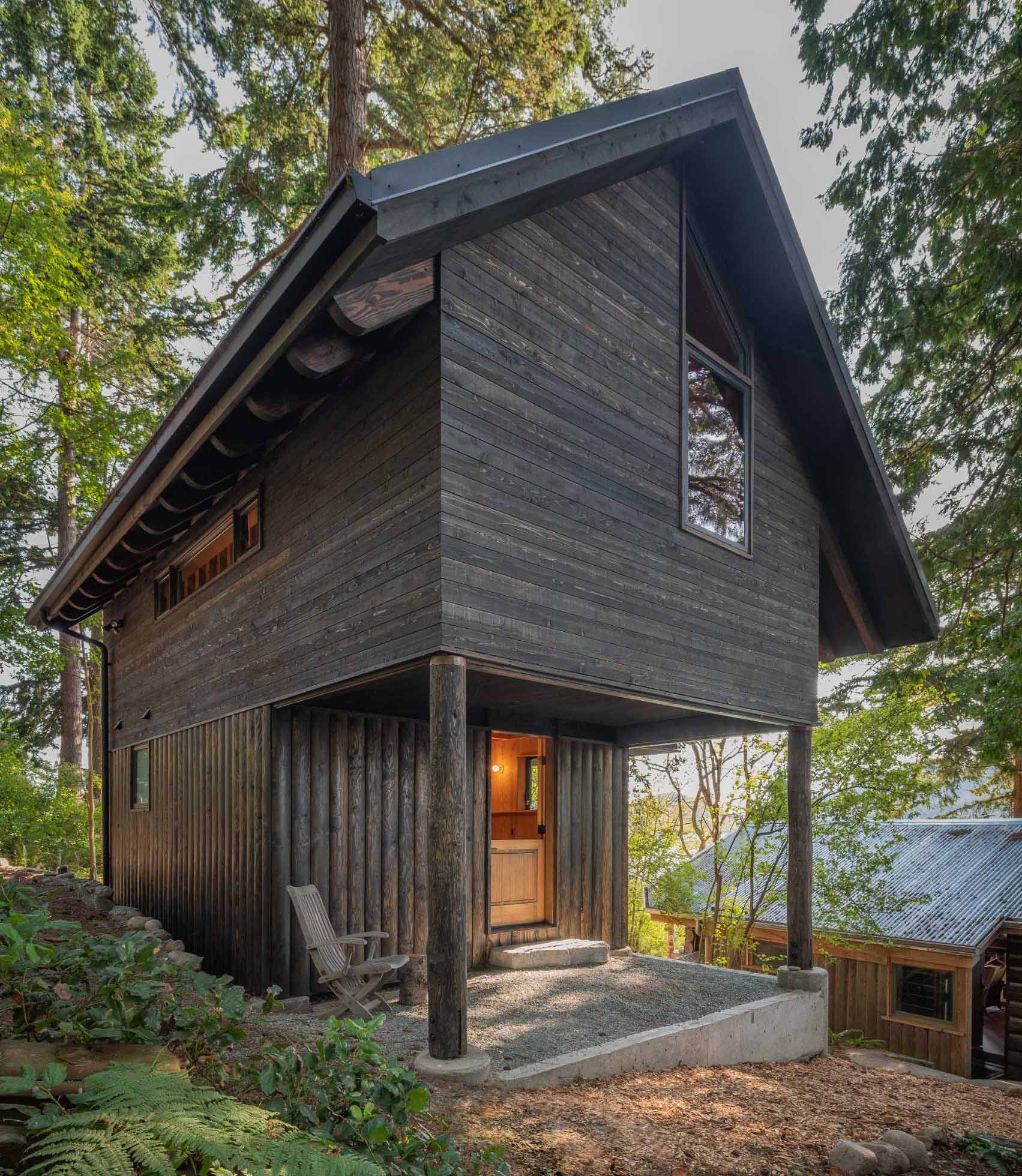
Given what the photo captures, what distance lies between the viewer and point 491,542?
16.3 feet

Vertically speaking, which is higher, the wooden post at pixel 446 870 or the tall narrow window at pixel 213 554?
the tall narrow window at pixel 213 554

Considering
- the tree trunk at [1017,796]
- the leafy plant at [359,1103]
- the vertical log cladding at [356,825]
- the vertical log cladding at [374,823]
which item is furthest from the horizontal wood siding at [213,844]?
the tree trunk at [1017,796]

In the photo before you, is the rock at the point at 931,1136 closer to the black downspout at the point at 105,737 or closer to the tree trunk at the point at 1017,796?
the black downspout at the point at 105,737

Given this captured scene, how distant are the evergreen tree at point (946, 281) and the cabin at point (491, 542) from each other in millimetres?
2062

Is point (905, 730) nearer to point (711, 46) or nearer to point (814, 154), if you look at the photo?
point (814, 154)

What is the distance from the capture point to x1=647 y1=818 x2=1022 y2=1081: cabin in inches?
498

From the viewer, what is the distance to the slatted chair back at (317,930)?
5.66m

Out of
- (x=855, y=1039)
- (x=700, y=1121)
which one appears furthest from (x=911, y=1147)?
(x=855, y=1039)

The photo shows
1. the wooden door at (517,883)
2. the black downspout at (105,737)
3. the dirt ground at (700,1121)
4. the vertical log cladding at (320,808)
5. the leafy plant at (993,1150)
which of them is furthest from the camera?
the black downspout at (105,737)

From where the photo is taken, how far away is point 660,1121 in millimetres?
4301

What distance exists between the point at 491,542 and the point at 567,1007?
402 cm

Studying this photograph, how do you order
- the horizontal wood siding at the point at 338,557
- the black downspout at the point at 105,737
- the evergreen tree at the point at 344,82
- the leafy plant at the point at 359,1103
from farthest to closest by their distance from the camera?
the black downspout at the point at 105,737
the evergreen tree at the point at 344,82
the horizontal wood siding at the point at 338,557
the leafy plant at the point at 359,1103

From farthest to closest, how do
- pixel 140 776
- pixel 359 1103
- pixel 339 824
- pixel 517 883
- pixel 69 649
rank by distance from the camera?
1. pixel 69 649
2. pixel 140 776
3. pixel 517 883
4. pixel 339 824
5. pixel 359 1103

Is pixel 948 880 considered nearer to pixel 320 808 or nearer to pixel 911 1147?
pixel 911 1147
